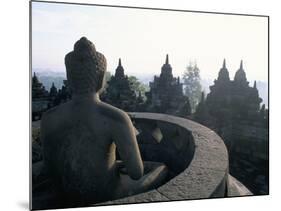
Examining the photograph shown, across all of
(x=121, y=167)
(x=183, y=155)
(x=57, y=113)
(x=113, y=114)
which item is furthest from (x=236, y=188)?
(x=57, y=113)

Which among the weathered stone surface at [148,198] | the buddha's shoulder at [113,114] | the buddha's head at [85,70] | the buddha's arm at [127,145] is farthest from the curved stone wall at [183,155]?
the buddha's head at [85,70]

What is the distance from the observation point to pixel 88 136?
2941 mm

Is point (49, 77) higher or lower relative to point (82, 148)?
higher

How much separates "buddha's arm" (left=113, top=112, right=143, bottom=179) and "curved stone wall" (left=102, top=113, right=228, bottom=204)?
8.5 inches

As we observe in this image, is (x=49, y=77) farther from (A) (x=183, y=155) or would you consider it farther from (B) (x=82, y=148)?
(A) (x=183, y=155)

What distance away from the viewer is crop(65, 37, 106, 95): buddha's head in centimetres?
292

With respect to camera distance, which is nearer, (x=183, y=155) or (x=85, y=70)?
(x=85, y=70)

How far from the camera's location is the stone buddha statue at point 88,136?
290 cm

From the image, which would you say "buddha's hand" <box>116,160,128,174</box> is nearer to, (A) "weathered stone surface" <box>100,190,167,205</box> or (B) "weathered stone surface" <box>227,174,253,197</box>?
(A) "weathered stone surface" <box>100,190,167,205</box>

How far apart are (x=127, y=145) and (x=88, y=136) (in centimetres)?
31

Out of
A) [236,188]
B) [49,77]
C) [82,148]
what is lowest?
[236,188]

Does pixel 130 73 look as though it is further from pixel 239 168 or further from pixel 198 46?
pixel 239 168

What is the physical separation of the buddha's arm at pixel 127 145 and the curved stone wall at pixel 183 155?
0.71ft

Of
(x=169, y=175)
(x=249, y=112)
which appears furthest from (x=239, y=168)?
(x=169, y=175)
